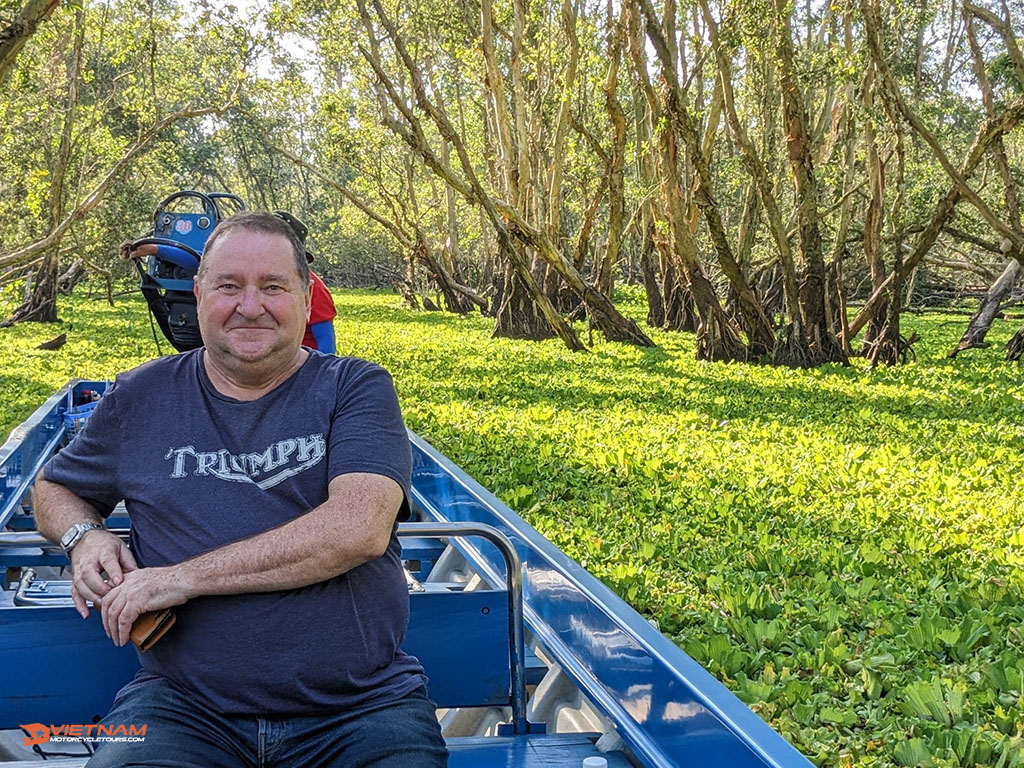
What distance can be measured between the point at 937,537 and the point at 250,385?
4.10 m

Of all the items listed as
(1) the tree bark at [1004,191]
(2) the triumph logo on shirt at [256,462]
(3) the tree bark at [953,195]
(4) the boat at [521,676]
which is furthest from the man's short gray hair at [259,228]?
(3) the tree bark at [953,195]

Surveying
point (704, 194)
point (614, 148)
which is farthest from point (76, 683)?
point (614, 148)

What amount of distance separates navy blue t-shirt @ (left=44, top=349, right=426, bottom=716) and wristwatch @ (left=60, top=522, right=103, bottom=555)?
0.29 feet

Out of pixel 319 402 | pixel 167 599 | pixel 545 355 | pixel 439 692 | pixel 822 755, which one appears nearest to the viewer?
pixel 167 599

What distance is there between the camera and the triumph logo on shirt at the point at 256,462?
2406 mm

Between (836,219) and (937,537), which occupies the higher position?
(836,219)

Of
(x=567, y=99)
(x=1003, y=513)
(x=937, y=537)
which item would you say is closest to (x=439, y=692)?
(x=937, y=537)

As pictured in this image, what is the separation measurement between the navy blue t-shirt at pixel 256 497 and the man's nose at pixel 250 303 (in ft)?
0.64

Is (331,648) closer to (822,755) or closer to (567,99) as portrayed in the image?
(822,755)

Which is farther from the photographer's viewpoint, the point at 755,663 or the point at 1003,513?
the point at 1003,513

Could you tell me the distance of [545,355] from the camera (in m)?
16.8

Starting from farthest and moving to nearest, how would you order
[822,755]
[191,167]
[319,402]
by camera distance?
[191,167] → [822,755] → [319,402]

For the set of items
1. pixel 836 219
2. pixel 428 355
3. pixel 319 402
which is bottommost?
pixel 428 355

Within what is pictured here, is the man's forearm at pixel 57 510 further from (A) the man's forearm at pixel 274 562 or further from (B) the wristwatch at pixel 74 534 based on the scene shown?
(A) the man's forearm at pixel 274 562
